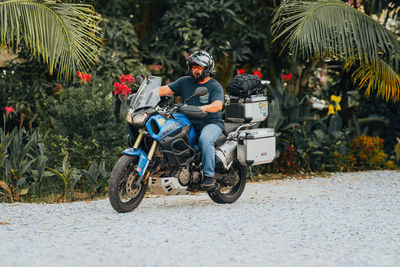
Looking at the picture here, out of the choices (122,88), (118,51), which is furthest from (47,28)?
(118,51)

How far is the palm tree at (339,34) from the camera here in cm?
843

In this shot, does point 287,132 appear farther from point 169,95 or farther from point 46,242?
point 46,242

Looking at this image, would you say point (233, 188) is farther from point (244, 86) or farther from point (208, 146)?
point (244, 86)

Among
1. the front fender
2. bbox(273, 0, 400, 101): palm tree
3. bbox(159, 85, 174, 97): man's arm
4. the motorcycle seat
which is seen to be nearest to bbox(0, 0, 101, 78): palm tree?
bbox(159, 85, 174, 97): man's arm

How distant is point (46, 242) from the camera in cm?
535

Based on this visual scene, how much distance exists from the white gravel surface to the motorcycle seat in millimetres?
717

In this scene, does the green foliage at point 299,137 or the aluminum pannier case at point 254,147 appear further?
the green foliage at point 299,137

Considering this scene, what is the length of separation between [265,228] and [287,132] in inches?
180

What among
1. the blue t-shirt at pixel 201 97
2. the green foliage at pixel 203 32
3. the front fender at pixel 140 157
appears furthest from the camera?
the green foliage at pixel 203 32

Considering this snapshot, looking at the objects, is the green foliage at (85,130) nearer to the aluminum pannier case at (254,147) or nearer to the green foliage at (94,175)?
the green foliage at (94,175)

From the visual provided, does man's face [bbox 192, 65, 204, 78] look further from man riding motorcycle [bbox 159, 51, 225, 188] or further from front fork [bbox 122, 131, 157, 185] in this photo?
front fork [bbox 122, 131, 157, 185]

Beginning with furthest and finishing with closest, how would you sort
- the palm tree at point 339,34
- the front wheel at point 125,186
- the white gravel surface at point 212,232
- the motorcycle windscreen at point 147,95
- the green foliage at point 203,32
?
the green foliage at point 203,32, the palm tree at point 339,34, the motorcycle windscreen at point 147,95, the front wheel at point 125,186, the white gravel surface at point 212,232

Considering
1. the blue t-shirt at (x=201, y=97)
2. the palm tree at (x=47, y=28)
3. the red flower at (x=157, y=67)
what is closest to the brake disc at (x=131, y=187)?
the blue t-shirt at (x=201, y=97)

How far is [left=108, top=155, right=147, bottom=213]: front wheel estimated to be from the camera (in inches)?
252
